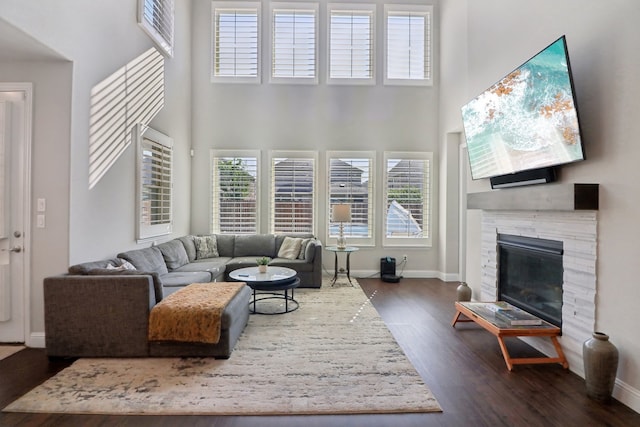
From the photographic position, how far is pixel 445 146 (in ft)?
19.6

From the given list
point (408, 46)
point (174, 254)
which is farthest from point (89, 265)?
point (408, 46)

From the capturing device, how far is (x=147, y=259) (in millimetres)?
3914

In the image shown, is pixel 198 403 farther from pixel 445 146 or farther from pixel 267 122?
pixel 445 146

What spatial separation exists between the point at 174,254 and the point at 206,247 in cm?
91

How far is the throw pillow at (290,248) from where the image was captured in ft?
17.9

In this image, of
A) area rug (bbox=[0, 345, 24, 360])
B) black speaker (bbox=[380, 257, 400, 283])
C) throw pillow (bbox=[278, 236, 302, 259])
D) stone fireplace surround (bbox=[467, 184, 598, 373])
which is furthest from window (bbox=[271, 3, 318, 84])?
area rug (bbox=[0, 345, 24, 360])

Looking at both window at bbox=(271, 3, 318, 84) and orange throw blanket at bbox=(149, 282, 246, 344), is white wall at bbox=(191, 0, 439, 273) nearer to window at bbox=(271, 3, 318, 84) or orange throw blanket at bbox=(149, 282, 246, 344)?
window at bbox=(271, 3, 318, 84)

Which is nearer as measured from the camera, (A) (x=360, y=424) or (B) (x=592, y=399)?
(A) (x=360, y=424)

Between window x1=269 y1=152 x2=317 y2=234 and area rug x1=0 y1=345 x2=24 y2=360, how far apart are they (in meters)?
3.85

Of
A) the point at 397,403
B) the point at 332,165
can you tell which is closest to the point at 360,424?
the point at 397,403

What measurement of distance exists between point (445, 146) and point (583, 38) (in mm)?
3401

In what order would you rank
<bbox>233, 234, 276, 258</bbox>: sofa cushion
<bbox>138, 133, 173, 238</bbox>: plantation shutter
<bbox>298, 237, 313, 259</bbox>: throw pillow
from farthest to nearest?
<bbox>233, 234, 276, 258</bbox>: sofa cushion → <bbox>298, 237, 313, 259</bbox>: throw pillow → <bbox>138, 133, 173, 238</bbox>: plantation shutter

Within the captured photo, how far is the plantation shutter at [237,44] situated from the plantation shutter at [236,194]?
1.69m

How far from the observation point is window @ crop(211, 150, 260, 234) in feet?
20.2
